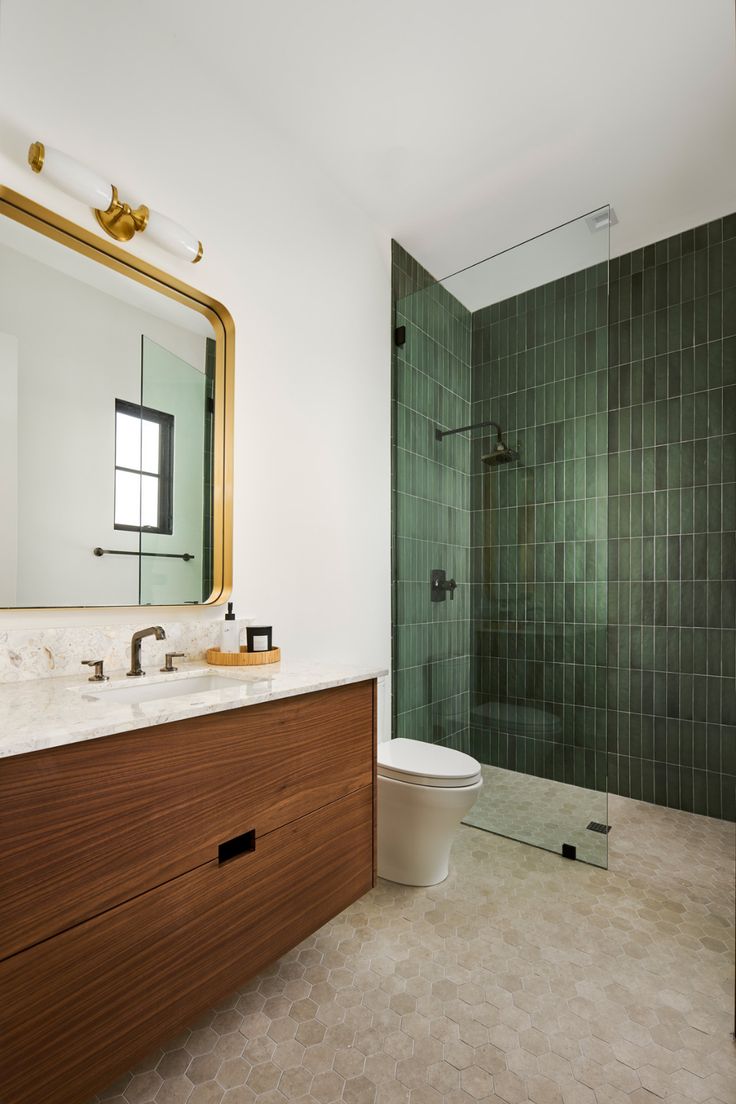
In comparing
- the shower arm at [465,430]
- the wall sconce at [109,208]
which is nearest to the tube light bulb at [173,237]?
the wall sconce at [109,208]

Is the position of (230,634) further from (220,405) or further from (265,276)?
(265,276)

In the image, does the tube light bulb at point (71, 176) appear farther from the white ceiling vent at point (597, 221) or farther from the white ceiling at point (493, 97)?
the white ceiling vent at point (597, 221)

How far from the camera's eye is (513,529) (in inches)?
92.0

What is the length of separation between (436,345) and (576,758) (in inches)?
72.5

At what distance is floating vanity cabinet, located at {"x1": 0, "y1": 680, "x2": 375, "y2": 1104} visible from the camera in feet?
2.85

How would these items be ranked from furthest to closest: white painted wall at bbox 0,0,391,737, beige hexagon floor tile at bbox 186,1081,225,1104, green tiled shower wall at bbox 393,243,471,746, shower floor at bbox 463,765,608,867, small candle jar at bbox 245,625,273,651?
1. green tiled shower wall at bbox 393,243,471,746
2. shower floor at bbox 463,765,608,867
3. small candle jar at bbox 245,625,273,651
4. white painted wall at bbox 0,0,391,737
5. beige hexagon floor tile at bbox 186,1081,225,1104

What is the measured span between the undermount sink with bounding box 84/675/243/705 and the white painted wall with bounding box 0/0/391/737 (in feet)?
0.70

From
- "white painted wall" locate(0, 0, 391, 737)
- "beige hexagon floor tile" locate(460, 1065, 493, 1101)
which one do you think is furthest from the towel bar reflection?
"beige hexagon floor tile" locate(460, 1065, 493, 1101)

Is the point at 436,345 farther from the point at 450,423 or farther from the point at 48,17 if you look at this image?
the point at 48,17

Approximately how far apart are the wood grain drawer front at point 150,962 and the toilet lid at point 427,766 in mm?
448

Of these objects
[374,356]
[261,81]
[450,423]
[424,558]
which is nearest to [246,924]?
[424,558]

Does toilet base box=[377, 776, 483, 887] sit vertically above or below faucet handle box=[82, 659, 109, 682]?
below

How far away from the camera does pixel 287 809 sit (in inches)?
52.3

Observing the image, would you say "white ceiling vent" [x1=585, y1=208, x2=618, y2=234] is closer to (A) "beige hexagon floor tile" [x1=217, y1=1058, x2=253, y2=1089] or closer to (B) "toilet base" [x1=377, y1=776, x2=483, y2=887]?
(B) "toilet base" [x1=377, y1=776, x2=483, y2=887]
